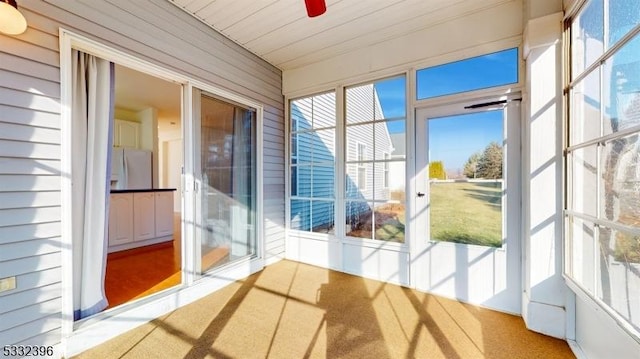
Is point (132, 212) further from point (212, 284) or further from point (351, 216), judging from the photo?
point (351, 216)

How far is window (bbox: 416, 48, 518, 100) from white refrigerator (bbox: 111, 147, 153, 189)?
213 inches

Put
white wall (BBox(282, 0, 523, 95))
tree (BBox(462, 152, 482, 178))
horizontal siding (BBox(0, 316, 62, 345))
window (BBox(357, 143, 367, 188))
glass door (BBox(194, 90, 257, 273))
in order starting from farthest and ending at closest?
1. window (BBox(357, 143, 367, 188))
2. glass door (BBox(194, 90, 257, 273))
3. tree (BBox(462, 152, 482, 178))
4. white wall (BBox(282, 0, 523, 95))
5. horizontal siding (BBox(0, 316, 62, 345))

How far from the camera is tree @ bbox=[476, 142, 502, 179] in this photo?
247 cm

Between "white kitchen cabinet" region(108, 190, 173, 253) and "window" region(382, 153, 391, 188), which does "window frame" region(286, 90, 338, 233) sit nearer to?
"window" region(382, 153, 391, 188)

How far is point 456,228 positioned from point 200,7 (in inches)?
131

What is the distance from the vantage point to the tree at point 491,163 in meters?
2.47

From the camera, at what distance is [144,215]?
4.40 metres

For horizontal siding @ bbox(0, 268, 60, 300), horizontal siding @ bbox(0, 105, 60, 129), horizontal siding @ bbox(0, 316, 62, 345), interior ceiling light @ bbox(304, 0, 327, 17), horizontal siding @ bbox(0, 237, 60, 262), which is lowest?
horizontal siding @ bbox(0, 316, 62, 345)

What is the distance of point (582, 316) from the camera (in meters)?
1.83

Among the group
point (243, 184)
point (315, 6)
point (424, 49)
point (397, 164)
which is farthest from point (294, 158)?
point (315, 6)

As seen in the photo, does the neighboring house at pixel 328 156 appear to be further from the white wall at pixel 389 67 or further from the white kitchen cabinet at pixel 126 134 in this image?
the white kitchen cabinet at pixel 126 134

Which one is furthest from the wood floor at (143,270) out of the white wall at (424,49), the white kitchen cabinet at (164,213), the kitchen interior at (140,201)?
the white wall at (424,49)

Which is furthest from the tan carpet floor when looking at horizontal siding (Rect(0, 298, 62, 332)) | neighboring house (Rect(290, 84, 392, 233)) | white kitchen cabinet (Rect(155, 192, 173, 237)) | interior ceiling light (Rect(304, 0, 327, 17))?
white kitchen cabinet (Rect(155, 192, 173, 237))

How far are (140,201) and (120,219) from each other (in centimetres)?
41
